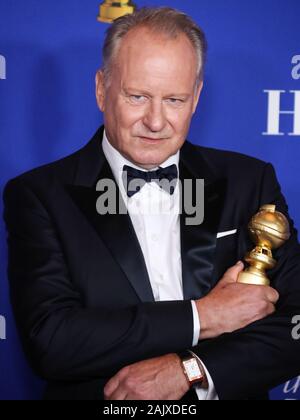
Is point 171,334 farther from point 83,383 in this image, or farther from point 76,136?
point 76,136

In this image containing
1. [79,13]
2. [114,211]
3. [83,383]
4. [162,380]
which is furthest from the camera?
[79,13]

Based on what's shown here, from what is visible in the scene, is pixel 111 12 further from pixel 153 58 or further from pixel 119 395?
pixel 119 395

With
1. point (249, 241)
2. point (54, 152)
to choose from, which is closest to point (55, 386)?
point (249, 241)

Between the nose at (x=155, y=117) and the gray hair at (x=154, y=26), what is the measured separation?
0.24 m

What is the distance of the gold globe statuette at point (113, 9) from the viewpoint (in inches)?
124

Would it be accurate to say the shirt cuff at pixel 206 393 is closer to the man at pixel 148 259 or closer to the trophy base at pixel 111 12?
the man at pixel 148 259

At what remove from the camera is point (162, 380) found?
88.3 inches

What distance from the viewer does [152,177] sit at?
2693 mm

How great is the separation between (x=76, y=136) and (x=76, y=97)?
186 mm

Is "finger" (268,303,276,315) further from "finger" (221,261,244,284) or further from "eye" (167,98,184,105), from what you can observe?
"eye" (167,98,184,105)

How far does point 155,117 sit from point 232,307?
73 cm

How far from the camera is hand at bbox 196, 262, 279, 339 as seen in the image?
2.32 meters

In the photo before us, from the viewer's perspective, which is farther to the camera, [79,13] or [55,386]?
[79,13]

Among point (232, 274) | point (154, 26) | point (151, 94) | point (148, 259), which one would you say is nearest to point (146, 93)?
point (151, 94)
